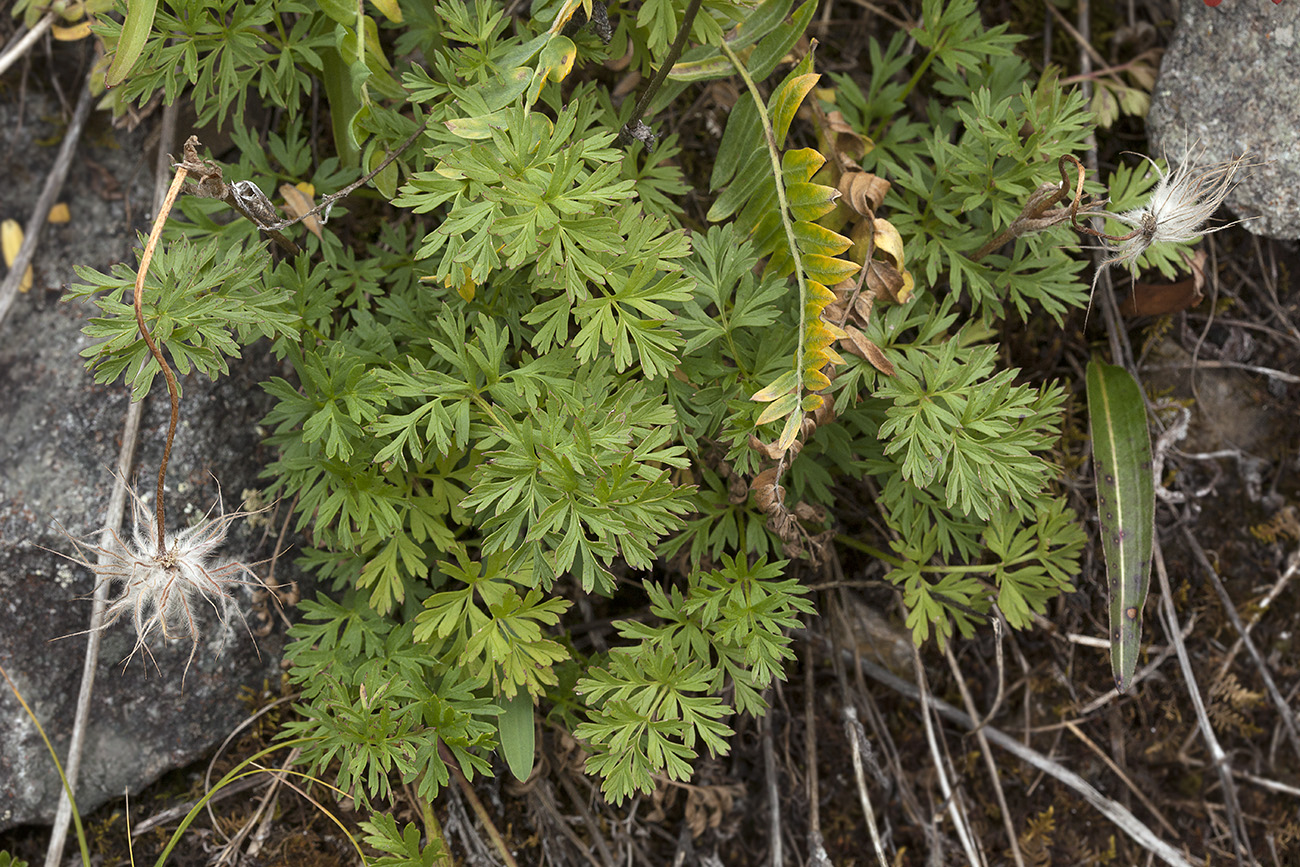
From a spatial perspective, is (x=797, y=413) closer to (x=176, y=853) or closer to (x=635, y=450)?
(x=635, y=450)

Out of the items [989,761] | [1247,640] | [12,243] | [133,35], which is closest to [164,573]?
[133,35]

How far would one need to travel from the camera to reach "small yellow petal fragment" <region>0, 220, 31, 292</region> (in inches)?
123

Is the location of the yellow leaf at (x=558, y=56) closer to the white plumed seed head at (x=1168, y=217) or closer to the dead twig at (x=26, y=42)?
the white plumed seed head at (x=1168, y=217)

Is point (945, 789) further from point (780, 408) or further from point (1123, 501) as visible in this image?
point (780, 408)

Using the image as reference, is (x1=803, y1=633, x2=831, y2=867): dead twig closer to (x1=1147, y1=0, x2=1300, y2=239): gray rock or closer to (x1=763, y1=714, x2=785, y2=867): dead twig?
(x1=763, y1=714, x2=785, y2=867): dead twig

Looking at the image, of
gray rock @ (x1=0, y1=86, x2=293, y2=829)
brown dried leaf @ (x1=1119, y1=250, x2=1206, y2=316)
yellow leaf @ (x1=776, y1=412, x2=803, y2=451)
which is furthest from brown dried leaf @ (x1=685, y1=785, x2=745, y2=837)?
brown dried leaf @ (x1=1119, y1=250, x2=1206, y2=316)

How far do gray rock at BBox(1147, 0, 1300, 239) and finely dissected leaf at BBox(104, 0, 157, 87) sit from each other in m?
3.18

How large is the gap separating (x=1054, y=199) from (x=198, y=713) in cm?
310

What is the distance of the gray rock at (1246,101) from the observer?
3.03 meters

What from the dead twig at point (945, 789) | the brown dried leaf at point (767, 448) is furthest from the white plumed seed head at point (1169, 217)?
the dead twig at point (945, 789)

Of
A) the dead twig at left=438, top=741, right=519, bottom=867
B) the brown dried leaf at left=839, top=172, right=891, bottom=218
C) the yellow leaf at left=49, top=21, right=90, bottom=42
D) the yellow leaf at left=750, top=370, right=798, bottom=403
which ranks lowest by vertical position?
the dead twig at left=438, top=741, right=519, bottom=867

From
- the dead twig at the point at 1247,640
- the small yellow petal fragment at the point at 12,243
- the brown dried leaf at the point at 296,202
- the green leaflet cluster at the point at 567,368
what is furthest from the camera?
the dead twig at the point at 1247,640

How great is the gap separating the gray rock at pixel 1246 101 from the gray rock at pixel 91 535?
10.9 ft

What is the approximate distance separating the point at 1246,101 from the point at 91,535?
4155 mm
